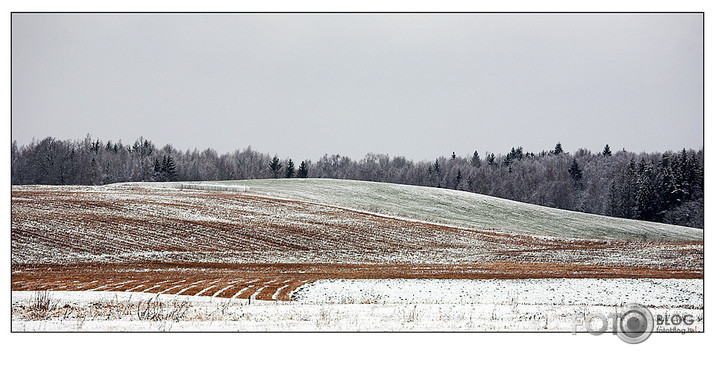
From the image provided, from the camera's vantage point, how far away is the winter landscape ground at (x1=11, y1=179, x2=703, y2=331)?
16.4 m

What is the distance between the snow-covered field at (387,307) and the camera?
15047mm

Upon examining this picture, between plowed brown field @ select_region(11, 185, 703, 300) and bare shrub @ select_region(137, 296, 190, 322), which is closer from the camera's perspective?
bare shrub @ select_region(137, 296, 190, 322)

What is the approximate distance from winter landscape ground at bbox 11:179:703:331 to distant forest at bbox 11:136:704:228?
1018 centimetres

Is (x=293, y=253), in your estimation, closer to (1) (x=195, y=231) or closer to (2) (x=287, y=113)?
(1) (x=195, y=231)

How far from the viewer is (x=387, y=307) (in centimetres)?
1794

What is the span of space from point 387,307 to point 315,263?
1708cm

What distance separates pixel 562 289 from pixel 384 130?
24.1 metres

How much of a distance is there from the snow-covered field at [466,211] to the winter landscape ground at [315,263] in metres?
0.42

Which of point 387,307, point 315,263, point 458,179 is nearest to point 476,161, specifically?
point 458,179

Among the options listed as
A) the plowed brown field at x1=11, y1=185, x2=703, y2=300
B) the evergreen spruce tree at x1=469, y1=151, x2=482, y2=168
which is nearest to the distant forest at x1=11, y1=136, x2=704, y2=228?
the evergreen spruce tree at x1=469, y1=151, x2=482, y2=168

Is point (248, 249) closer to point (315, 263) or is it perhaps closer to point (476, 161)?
point (315, 263)

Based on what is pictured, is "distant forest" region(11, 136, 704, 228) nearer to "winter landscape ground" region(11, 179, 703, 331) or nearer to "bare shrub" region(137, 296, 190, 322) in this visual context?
"winter landscape ground" region(11, 179, 703, 331)

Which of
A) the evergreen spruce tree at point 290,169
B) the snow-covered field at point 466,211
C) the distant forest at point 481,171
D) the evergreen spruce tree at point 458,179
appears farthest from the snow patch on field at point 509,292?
the evergreen spruce tree at point 458,179
